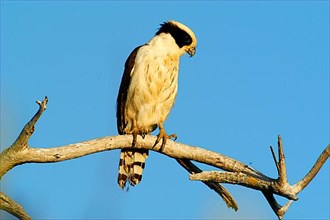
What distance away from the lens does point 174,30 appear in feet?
23.2

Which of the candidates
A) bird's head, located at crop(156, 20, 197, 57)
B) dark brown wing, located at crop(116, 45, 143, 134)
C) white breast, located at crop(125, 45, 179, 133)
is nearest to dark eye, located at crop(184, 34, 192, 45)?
bird's head, located at crop(156, 20, 197, 57)

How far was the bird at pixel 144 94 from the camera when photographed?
257 inches

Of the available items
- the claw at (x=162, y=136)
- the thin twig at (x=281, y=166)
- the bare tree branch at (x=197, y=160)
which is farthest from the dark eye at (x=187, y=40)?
the thin twig at (x=281, y=166)

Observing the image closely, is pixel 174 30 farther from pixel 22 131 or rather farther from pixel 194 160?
pixel 22 131

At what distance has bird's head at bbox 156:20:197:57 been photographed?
695 cm

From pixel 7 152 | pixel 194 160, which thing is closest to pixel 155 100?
pixel 194 160

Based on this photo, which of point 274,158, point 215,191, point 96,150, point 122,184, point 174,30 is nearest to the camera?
point 274,158

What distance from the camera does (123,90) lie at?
22.2ft

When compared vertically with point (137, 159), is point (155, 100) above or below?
above

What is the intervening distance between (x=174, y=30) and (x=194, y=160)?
2.07 meters

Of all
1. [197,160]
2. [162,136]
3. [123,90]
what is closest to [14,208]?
[197,160]

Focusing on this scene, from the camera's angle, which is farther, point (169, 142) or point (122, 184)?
point (122, 184)

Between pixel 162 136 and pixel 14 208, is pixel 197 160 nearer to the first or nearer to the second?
pixel 162 136

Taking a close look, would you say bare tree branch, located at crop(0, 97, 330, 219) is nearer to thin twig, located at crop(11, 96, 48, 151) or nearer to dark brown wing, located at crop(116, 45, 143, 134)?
thin twig, located at crop(11, 96, 48, 151)
